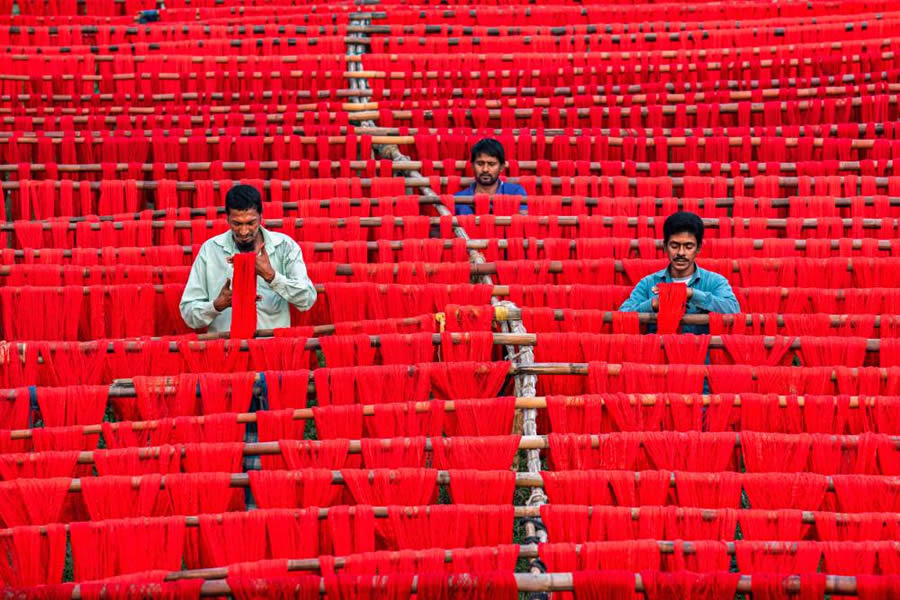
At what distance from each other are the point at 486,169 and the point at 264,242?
5.74 ft

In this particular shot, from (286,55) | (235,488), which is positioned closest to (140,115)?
(286,55)

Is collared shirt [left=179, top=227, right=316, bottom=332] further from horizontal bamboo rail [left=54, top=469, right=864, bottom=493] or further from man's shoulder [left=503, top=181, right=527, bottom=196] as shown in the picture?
man's shoulder [left=503, top=181, right=527, bottom=196]

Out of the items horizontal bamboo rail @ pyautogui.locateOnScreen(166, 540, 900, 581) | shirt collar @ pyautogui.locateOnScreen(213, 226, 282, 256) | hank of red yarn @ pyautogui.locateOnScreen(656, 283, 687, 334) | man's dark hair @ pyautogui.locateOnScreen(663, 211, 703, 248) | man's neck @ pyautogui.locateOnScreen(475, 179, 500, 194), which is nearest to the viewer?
horizontal bamboo rail @ pyautogui.locateOnScreen(166, 540, 900, 581)

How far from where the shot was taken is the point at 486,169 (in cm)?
739

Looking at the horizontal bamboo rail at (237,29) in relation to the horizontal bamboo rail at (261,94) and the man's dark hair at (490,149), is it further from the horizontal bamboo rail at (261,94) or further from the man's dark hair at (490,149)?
the man's dark hair at (490,149)

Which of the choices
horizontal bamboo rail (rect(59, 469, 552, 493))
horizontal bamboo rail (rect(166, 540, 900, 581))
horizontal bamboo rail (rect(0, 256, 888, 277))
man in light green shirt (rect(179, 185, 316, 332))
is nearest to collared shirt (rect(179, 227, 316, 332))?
man in light green shirt (rect(179, 185, 316, 332))

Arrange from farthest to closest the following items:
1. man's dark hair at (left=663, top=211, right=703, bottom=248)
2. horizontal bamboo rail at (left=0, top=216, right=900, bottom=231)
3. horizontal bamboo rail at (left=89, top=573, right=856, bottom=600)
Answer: horizontal bamboo rail at (left=0, top=216, right=900, bottom=231)
man's dark hair at (left=663, top=211, right=703, bottom=248)
horizontal bamboo rail at (left=89, top=573, right=856, bottom=600)

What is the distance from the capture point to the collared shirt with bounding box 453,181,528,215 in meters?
7.42

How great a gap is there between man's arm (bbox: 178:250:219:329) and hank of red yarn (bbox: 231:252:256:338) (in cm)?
19

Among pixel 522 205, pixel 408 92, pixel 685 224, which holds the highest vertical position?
pixel 408 92

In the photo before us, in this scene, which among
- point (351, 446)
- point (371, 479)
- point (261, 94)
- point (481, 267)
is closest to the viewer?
point (371, 479)

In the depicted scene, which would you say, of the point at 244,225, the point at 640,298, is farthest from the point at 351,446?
the point at 640,298

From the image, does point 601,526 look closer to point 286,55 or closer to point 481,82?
point 481,82

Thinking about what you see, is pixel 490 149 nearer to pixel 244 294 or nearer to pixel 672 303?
pixel 672 303
